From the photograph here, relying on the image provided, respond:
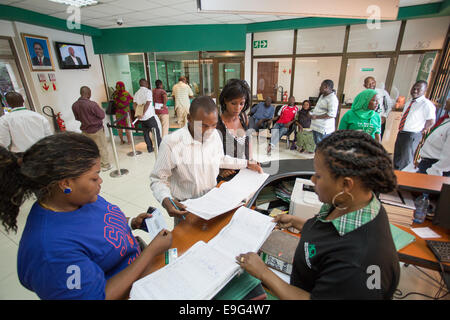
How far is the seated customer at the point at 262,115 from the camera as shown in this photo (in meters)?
5.66

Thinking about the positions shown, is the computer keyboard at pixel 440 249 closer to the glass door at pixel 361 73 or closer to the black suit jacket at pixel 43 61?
the glass door at pixel 361 73

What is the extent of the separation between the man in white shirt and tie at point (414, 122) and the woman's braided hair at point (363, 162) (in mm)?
3864

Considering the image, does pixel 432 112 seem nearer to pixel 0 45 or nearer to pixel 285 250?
pixel 285 250

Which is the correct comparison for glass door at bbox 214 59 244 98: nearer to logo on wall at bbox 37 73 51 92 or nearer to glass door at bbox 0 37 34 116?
logo on wall at bbox 37 73 51 92

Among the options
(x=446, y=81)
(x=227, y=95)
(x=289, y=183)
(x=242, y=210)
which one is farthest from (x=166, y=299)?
(x=446, y=81)

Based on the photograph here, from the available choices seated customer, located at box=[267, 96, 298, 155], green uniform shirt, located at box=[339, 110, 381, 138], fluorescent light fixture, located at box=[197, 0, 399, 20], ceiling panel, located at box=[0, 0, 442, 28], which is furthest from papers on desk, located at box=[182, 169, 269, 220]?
seated customer, located at box=[267, 96, 298, 155]

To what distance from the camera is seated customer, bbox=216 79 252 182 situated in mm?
1895

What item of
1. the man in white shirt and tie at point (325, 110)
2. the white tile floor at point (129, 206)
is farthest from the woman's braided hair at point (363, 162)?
the man in white shirt and tie at point (325, 110)

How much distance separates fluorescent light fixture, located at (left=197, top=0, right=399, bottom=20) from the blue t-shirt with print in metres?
1.60

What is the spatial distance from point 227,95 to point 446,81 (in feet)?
15.4

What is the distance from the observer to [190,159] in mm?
1434

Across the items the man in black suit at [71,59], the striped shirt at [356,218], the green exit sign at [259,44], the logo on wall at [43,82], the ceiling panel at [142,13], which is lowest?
the striped shirt at [356,218]

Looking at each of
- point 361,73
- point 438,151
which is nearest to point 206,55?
point 361,73

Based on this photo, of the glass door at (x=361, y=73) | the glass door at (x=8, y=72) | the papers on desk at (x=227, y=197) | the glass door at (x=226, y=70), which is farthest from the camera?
the glass door at (x=226, y=70)
